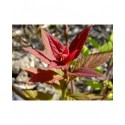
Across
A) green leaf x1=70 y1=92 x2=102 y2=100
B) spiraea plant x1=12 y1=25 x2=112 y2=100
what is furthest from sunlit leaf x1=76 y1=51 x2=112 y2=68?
green leaf x1=70 y1=92 x2=102 y2=100

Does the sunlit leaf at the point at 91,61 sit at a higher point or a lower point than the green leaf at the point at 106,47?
lower

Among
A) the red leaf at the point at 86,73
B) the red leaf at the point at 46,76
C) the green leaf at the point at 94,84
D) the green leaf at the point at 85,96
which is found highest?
the red leaf at the point at 86,73

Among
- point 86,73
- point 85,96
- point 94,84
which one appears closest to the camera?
point 86,73

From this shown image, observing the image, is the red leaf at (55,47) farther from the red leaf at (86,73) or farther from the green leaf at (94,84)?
the green leaf at (94,84)

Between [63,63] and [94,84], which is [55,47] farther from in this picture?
[94,84]

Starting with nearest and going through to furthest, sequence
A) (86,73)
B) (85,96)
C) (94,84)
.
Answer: (86,73)
(85,96)
(94,84)

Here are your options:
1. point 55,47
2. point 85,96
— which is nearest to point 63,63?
point 55,47

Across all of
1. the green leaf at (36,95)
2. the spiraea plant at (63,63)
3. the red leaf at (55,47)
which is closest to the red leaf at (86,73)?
the spiraea plant at (63,63)
